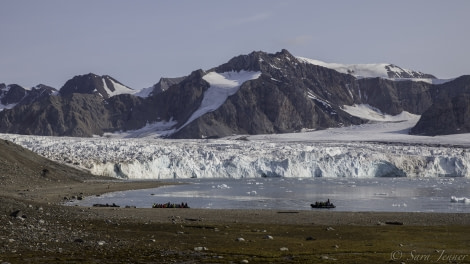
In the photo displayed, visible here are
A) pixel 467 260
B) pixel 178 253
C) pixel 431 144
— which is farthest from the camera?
pixel 431 144

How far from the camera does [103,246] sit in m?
18.2

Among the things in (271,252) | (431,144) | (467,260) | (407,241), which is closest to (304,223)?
(407,241)

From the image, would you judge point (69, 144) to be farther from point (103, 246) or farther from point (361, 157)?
point (103, 246)

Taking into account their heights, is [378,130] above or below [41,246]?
above

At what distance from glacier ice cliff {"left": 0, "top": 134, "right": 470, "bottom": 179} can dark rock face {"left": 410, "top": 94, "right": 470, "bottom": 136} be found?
92.3 m

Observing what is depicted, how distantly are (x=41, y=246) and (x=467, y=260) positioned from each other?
11.6m

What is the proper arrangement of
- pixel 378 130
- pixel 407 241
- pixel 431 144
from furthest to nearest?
pixel 378 130, pixel 431 144, pixel 407 241

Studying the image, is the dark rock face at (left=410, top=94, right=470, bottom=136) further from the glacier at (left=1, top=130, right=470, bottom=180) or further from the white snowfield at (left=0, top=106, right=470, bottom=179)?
the glacier at (left=1, top=130, right=470, bottom=180)

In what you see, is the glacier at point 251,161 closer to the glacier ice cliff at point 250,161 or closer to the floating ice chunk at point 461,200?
the glacier ice cliff at point 250,161

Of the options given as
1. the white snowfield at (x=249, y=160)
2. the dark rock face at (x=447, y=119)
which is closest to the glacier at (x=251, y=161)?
the white snowfield at (x=249, y=160)
